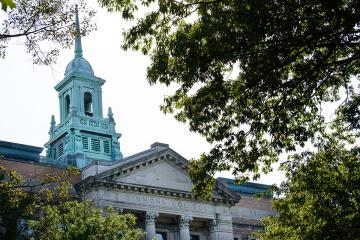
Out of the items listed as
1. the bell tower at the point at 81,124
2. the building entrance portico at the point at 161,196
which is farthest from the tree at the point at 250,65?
the bell tower at the point at 81,124

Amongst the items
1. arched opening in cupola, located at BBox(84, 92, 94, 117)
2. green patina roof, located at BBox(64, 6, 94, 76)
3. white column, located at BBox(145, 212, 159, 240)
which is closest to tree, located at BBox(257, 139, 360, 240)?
white column, located at BBox(145, 212, 159, 240)

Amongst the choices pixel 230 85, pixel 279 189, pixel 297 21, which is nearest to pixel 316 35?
pixel 297 21

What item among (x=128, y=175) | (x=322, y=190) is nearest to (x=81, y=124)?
(x=128, y=175)

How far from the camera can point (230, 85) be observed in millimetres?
16734

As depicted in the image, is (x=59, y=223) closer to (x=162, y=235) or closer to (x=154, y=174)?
(x=154, y=174)

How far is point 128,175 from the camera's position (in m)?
37.4

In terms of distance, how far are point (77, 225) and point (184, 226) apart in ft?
43.9

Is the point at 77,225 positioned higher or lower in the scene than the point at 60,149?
lower

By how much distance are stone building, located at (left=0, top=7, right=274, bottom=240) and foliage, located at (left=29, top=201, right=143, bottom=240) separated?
7591 mm

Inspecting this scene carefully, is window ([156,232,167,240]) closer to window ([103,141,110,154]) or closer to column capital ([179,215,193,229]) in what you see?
column capital ([179,215,193,229])

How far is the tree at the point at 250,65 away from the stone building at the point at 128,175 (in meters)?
18.8

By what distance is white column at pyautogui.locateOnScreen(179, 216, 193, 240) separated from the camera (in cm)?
3839

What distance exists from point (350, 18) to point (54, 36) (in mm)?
7307

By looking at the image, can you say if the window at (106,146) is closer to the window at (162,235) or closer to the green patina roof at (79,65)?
the green patina roof at (79,65)
